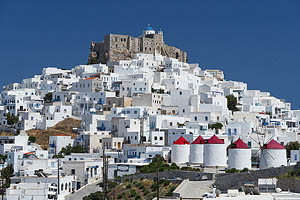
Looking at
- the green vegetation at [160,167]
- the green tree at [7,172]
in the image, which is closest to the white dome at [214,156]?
the green vegetation at [160,167]

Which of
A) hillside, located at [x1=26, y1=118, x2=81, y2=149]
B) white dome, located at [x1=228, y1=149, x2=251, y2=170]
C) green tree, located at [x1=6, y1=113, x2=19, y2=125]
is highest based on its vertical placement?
green tree, located at [x1=6, y1=113, x2=19, y2=125]

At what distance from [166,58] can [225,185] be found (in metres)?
43.6

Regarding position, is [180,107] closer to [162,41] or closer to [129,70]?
[129,70]

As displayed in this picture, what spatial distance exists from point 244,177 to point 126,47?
45.9 meters

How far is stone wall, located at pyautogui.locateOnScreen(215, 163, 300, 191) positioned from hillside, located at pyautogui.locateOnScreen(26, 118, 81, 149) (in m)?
24.6

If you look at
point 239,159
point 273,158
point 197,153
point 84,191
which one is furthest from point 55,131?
point 273,158

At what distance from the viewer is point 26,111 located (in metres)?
59.4

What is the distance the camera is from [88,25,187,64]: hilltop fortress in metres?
73.8

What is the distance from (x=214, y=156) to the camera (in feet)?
124

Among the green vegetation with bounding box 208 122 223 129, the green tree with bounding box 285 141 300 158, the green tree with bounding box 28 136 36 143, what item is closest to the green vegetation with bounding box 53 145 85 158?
the green tree with bounding box 28 136 36 143

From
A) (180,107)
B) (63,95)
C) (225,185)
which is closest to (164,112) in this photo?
(180,107)

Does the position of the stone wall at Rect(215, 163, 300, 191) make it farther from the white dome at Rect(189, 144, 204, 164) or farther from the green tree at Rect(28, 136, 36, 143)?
the green tree at Rect(28, 136, 36, 143)

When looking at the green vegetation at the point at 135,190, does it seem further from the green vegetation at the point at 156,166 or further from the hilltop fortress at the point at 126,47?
the hilltop fortress at the point at 126,47

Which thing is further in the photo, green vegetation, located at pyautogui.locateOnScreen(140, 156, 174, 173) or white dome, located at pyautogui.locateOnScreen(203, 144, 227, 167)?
green vegetation, located at pyautogui.locateOnScreen(140, 156, 174, 173)
